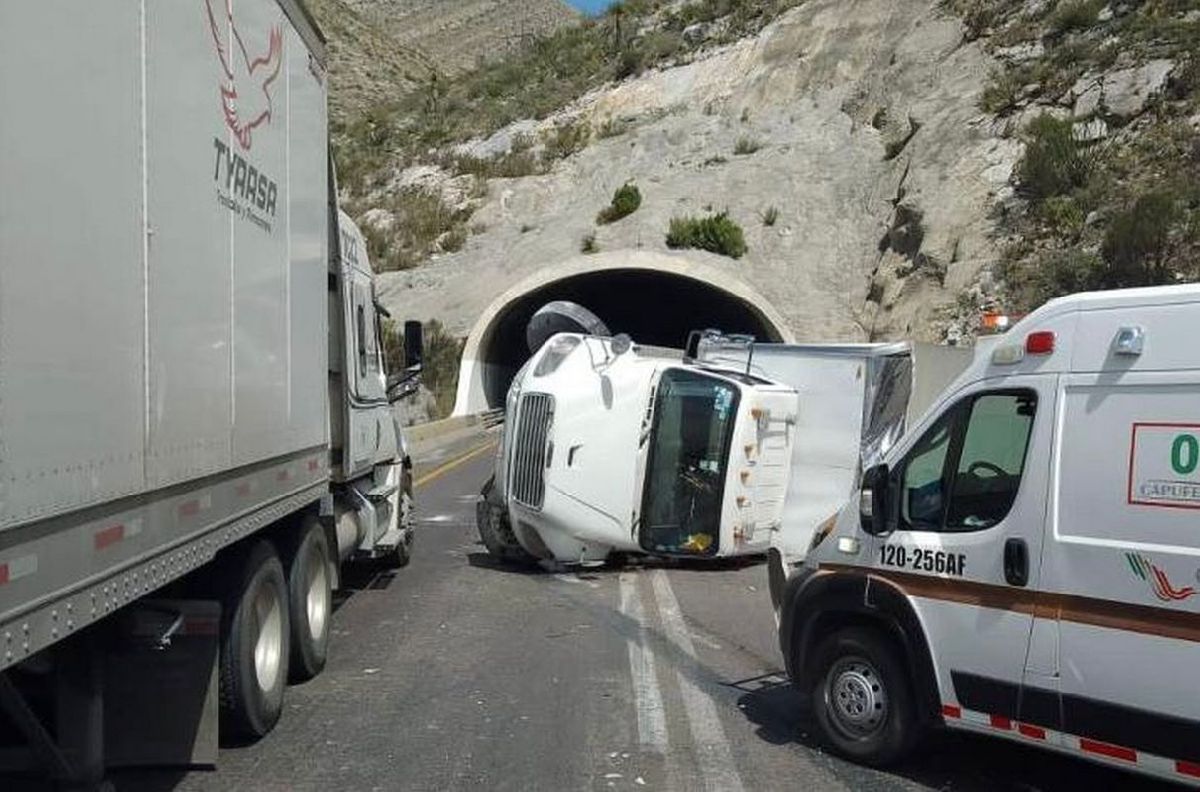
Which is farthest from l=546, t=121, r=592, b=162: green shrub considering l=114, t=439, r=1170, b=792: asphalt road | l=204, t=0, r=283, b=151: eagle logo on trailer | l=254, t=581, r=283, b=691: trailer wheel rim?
l=254, t=581, r=283, b=691: trailer wheel rim

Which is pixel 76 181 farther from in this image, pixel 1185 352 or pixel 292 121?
pixel 1185 352

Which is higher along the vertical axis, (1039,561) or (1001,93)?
(1001,93)

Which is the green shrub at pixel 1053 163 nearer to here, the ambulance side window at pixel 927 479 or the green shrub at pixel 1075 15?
the green shrub at pixel 1075 15

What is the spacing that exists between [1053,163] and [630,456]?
86.9 ft

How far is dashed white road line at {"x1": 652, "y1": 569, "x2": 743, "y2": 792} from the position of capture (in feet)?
18.7

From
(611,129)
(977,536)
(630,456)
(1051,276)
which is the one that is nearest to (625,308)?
(611,129)

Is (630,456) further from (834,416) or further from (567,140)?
(567,140)

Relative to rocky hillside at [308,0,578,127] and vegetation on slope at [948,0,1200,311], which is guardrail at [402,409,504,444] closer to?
vegetation on slope at [948,0,1200,311]

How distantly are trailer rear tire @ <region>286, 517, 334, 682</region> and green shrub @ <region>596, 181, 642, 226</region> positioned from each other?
39.7 meters

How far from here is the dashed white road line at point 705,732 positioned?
570 centimetres

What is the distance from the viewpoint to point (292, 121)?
6766 millimetres

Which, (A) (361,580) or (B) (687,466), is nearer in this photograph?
(A) (361,580)

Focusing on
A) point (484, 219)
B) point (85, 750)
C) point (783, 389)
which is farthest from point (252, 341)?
point (484, 219)

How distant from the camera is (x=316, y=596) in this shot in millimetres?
7555
